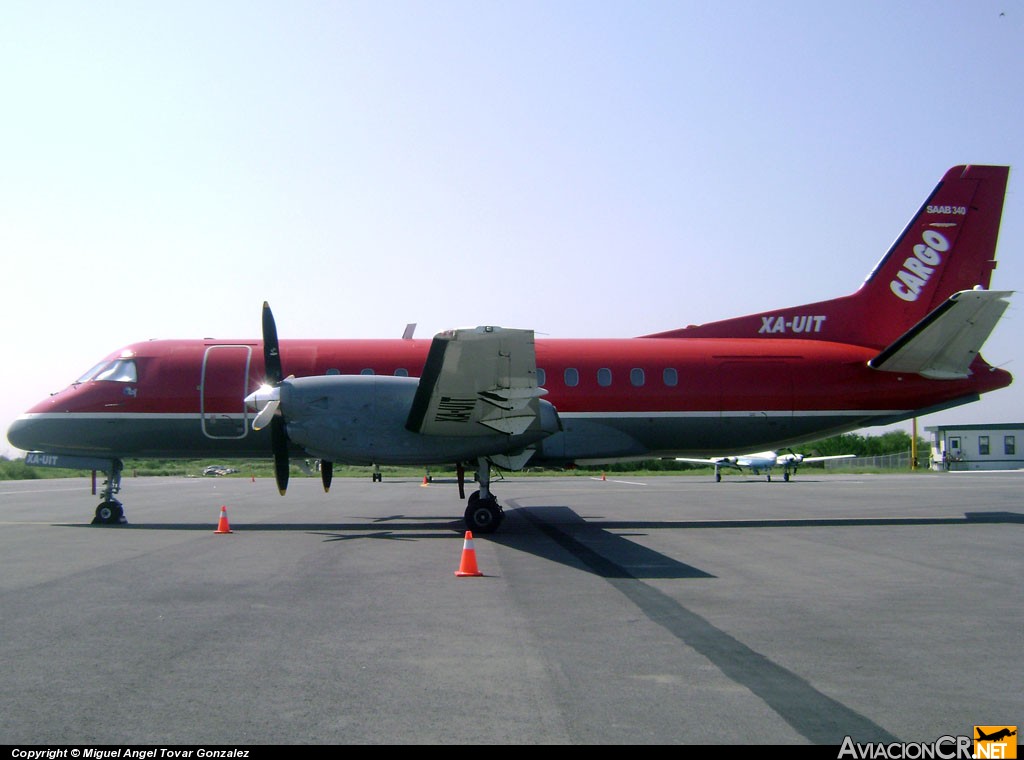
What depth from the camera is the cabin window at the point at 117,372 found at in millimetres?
17344

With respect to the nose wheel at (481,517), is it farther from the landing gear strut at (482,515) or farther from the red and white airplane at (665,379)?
the red and white airplane at (665,379)

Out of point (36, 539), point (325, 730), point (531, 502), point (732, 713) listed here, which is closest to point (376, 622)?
point (325, 730)

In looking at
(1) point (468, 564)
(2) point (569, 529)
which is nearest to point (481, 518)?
(2) point (569, 529)

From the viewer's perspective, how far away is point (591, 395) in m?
17.3

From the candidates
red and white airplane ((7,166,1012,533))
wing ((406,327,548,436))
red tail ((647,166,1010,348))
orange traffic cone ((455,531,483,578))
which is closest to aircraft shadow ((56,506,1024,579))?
red and white airplane ((7,166,1012,533))

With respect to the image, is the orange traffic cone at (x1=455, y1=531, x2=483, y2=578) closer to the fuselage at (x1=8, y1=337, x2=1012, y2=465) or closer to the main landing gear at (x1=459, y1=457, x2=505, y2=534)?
the main landing gear at (x1=459, y1=457, x2=505, y2=534)

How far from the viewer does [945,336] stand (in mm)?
16906

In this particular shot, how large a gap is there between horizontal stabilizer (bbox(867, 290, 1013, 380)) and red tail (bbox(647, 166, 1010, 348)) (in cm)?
107

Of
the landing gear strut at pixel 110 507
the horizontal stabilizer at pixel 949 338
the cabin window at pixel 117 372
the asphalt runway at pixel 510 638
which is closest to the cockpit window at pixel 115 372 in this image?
the cabin window at pixel 117 372

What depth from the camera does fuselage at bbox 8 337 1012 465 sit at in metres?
17.1

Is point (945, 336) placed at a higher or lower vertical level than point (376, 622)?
higher

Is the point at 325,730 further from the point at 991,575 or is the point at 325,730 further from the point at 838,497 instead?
the point at 838,497

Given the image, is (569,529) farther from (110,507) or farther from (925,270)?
(925,270)

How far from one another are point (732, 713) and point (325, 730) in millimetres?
2387
